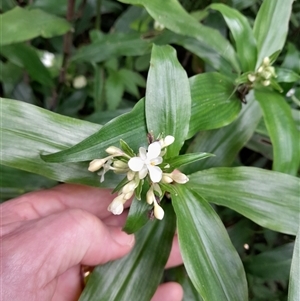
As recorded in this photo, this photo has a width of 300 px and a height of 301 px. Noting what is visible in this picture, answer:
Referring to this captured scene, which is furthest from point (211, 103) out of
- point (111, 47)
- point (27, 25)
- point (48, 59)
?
point (48, 59)

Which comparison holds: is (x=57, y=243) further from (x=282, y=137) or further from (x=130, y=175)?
(x=282, y=137)

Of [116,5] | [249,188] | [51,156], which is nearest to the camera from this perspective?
[51,156]

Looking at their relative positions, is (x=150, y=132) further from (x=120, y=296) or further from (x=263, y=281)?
(x=263, y=281)

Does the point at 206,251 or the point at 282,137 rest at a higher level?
the point at 282,137

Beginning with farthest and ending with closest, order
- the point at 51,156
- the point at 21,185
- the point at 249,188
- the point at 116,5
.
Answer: the point at 116,5, the point at 21,185, the point at 249,188, the point at 51,156

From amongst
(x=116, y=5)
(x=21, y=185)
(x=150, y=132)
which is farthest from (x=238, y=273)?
(x=116, y=5)

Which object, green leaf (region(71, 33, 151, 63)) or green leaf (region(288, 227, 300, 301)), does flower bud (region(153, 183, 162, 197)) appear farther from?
green leaf (region(71, 33, 151, 63))


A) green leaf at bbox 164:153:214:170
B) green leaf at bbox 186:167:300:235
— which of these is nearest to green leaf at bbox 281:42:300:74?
green leaf at bbox 186:167:300:235
